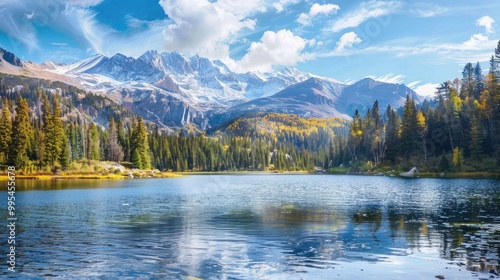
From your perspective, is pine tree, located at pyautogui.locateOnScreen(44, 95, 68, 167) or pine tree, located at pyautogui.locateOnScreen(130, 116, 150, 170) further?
pine tree, located at pyautogui.locateOnScreen(130, 116, 150, 170)

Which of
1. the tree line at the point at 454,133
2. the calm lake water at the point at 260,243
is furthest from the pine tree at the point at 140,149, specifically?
the calm lake water at the point at 260,243

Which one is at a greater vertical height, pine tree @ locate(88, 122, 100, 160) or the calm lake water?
pine tree @ locate(88, 122, 100, 160)

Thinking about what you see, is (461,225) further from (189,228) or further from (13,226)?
(13,226)

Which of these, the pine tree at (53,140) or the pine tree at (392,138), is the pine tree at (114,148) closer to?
the pine tree at (53,140)

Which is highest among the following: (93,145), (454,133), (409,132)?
(93,145)

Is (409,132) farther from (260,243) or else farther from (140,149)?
(260,243)

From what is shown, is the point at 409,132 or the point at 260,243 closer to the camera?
the point at 260,243

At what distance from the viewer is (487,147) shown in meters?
138

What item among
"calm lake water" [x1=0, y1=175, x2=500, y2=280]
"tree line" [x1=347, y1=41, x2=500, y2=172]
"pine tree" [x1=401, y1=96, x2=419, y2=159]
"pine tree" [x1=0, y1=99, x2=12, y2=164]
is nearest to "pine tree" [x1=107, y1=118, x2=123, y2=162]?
"pine tree" [x1=0, y1=99, x2=12, y2=164]

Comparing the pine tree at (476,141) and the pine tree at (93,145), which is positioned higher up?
the pine tree at (93,145)

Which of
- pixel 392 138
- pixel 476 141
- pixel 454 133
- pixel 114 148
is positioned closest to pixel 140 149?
pixel 114 148

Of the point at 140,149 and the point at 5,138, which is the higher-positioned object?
the point at 5,138

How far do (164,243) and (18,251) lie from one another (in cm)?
957

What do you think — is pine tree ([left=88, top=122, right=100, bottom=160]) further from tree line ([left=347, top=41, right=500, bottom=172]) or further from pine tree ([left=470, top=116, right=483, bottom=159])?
pine tree ([left=470, top=116, right=483, bottom=159])
